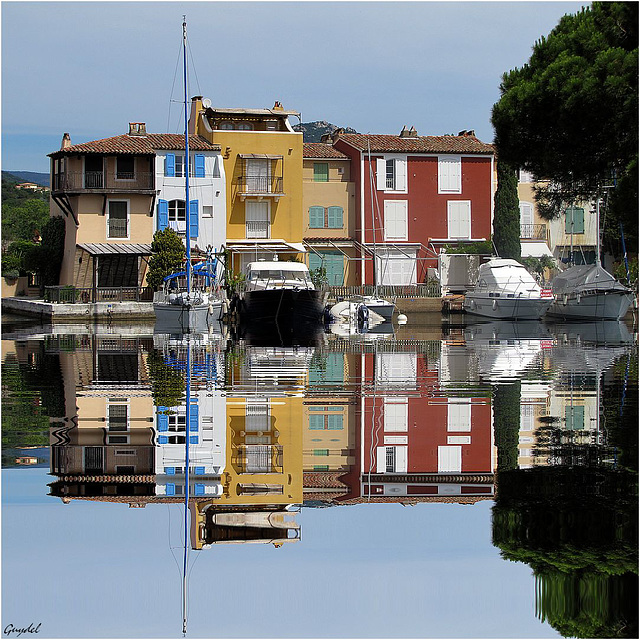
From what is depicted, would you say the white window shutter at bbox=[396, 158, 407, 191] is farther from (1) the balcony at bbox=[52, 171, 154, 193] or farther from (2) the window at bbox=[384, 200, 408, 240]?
(1) the balcony at bbox=[52, 171, 154, 193]

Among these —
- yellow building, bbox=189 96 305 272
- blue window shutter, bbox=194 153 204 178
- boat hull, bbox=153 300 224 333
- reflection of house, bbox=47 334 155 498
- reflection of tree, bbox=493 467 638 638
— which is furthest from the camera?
yellow building, bbox=189 96 305 272

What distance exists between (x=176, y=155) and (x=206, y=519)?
51084mm

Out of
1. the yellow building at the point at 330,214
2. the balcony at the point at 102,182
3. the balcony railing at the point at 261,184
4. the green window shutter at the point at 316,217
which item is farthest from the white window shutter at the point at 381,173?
the balcony at the point at 102,182

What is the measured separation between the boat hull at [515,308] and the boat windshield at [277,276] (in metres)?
9.88

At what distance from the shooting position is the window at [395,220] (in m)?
61.3

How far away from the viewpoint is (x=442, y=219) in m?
61.8

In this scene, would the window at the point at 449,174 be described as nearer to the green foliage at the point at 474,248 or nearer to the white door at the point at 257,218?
the green foliage at the point at 474,248

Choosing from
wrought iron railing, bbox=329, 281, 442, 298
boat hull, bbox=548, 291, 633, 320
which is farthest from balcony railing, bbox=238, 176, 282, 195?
boat hull, bbox=548, 291, 633, 320

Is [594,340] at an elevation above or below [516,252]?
below

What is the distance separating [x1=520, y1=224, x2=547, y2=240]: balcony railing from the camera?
64000 millimetres

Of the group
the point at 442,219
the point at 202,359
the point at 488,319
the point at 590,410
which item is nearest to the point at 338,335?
the point at 202,359

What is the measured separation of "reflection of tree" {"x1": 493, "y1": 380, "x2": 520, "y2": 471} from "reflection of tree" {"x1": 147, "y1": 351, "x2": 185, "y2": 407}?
4.09 metres

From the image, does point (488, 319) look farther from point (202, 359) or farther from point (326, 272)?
point (202, 359)

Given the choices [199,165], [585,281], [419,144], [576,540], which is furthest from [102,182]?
[576,540]
